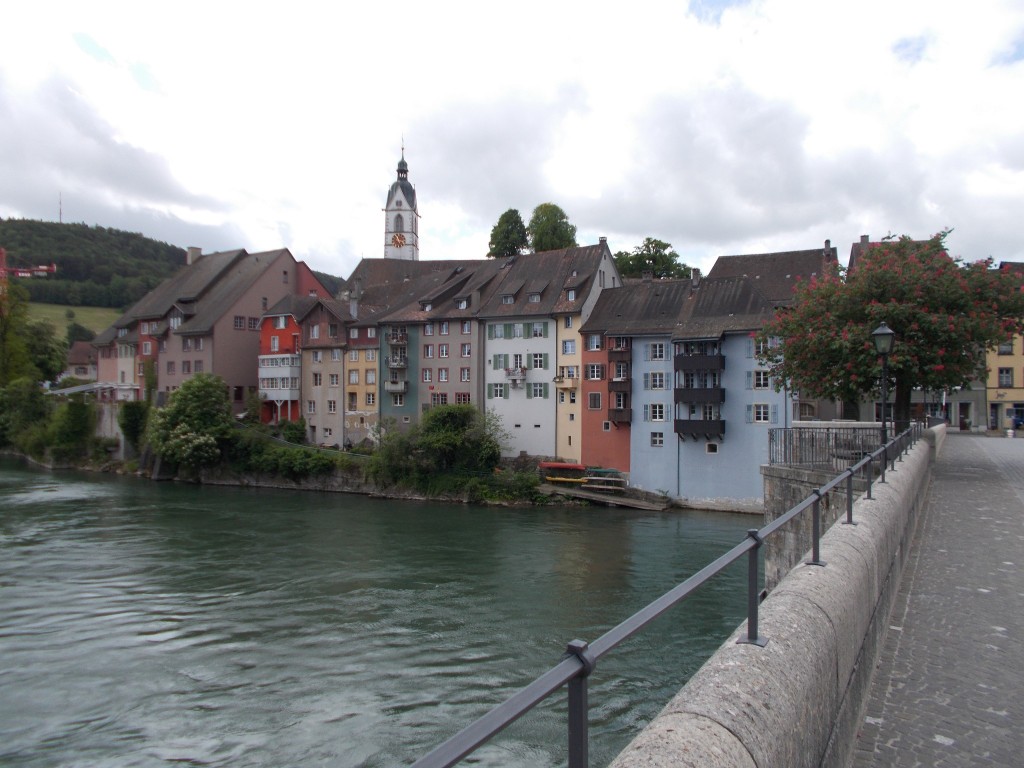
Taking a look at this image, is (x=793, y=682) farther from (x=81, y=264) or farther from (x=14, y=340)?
(x=81, y=264)

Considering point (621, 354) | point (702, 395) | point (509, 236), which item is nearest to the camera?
point (702, 395)

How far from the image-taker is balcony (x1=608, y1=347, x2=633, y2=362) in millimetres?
46438

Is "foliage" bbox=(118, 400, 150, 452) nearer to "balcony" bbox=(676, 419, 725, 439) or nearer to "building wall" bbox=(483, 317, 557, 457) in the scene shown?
"building wall" bbox=(483, 317, 557, 457)

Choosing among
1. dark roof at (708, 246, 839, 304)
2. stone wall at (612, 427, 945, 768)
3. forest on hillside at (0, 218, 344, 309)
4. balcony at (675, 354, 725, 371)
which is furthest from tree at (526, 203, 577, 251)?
stone wall at (612, 427, 945, 768)

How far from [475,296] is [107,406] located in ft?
111

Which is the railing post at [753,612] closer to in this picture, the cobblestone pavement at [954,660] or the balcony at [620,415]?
the cobblestone pavement at [954,660]

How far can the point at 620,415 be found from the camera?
46.3m

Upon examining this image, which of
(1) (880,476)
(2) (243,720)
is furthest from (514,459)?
(1) (880,476)

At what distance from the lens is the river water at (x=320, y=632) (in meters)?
13.9

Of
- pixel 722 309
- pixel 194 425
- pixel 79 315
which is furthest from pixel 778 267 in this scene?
pixel 79 315

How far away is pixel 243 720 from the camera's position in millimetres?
14617

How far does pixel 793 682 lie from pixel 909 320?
19061 millimetres

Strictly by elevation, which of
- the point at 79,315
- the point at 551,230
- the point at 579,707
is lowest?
the point at 579,707

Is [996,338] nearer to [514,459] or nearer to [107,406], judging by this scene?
[514,459]
